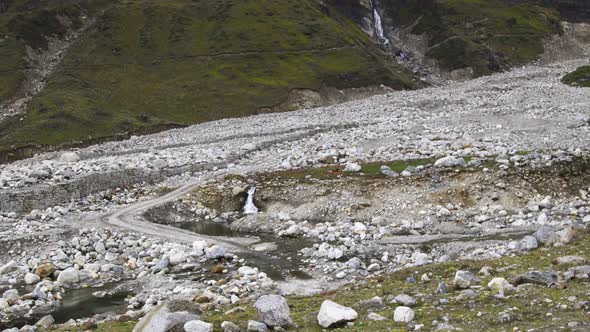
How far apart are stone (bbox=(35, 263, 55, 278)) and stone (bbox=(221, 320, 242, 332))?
17.5m

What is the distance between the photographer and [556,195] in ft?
110

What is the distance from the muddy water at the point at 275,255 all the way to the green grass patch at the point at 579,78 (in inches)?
2494

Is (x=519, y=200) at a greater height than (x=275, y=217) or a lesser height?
greater

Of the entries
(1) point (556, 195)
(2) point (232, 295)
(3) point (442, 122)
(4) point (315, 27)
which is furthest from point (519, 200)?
(4) point (315, 27)

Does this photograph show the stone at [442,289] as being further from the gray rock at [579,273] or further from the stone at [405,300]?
the gray rock at [579,273]

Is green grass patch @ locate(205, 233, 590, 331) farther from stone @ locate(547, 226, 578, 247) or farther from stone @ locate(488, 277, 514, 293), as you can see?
stone @ locate(547, 226, 578, 247)


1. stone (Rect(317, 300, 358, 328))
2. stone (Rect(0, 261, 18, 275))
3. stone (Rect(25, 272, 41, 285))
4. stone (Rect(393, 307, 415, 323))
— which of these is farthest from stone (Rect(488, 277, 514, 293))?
stone (Rect(0, 261, 18, 275))

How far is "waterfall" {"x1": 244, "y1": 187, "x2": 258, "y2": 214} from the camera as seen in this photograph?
1583 inches

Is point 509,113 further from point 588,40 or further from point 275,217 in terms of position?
point 588,40

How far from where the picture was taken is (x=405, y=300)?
1614cm

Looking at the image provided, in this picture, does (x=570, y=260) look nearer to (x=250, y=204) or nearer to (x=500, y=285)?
(x=500, y=285)

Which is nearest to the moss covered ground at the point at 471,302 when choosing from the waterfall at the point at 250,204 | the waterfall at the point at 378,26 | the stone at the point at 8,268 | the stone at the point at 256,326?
the stone at the point at 256,326

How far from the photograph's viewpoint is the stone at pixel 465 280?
651 inches

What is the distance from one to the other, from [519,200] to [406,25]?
141 m
